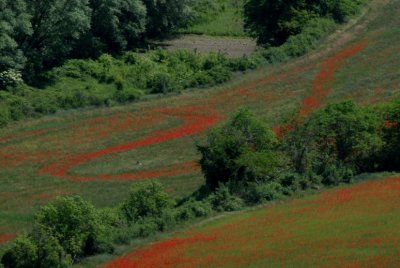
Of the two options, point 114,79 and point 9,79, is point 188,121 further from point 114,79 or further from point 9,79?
point 9,79

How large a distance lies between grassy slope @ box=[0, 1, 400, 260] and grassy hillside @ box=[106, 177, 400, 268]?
922cm

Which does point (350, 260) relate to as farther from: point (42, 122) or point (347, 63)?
point (347, 63)

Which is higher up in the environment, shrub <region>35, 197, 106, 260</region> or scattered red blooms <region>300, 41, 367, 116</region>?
shrub <region>35, 197, 106, 260</region>

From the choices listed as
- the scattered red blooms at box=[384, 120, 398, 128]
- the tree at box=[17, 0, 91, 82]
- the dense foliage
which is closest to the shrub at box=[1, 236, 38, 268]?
the scattered red blooms at box=[384, 120, 398, 128]

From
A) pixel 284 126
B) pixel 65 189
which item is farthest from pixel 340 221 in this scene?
pixel 65 189

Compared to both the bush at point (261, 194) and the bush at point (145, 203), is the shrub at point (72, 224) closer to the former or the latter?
the bush at point (145, 203)

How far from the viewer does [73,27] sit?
9881 centimetres

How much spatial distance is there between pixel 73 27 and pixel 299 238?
159 feet

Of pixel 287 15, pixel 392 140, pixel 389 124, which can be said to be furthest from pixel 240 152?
pixel 287 15

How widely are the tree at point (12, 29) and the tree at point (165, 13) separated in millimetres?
19876

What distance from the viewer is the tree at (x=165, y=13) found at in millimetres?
113438

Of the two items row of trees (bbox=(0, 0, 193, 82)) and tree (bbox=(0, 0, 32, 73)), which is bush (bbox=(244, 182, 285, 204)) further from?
tree (bbox=(0, 0, 32, 73))

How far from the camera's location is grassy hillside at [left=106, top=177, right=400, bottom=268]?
51375 millimetres

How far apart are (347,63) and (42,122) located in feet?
93.4
